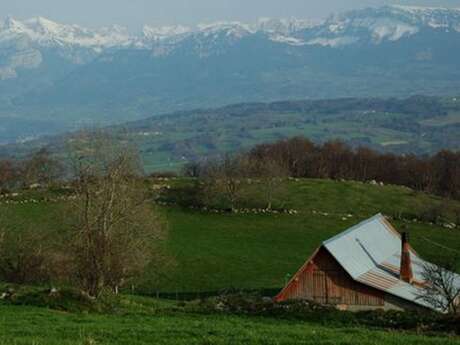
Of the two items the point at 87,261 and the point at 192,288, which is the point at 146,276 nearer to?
the point at 192,288

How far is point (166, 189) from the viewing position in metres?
80.4

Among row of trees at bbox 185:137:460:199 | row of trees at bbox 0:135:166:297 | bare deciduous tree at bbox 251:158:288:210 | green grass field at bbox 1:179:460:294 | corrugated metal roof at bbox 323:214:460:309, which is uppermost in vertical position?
row of trees at bbox 0:135:166:297

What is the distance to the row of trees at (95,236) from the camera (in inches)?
1270

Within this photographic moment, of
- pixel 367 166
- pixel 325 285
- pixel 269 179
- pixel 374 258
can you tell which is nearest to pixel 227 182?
pixel 269 179

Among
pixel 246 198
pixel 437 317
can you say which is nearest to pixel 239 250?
pixel 246 198

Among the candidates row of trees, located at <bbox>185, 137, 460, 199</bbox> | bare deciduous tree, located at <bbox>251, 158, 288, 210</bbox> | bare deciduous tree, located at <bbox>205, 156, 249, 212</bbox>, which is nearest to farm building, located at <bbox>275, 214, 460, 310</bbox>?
bare deciduous tree, located at <bbox>205, 156, 249, 212</bbox>

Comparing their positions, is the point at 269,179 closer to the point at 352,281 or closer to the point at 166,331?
the point at 352,281

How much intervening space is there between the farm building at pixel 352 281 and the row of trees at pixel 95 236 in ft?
29.9

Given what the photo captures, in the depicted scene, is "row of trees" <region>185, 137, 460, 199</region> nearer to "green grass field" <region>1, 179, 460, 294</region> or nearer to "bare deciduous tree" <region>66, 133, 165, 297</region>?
"green grass field" <region>1, 179, 460, 294</region>

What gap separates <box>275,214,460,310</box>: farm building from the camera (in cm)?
3781

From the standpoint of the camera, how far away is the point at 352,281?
1519 inches

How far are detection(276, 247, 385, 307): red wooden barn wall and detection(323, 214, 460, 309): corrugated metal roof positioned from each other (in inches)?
24.9

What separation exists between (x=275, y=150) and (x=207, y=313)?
9967 centimetres

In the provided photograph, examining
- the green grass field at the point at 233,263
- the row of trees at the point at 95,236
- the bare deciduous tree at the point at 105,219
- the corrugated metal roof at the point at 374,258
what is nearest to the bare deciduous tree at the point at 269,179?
the green grass field at the point at 233,263
